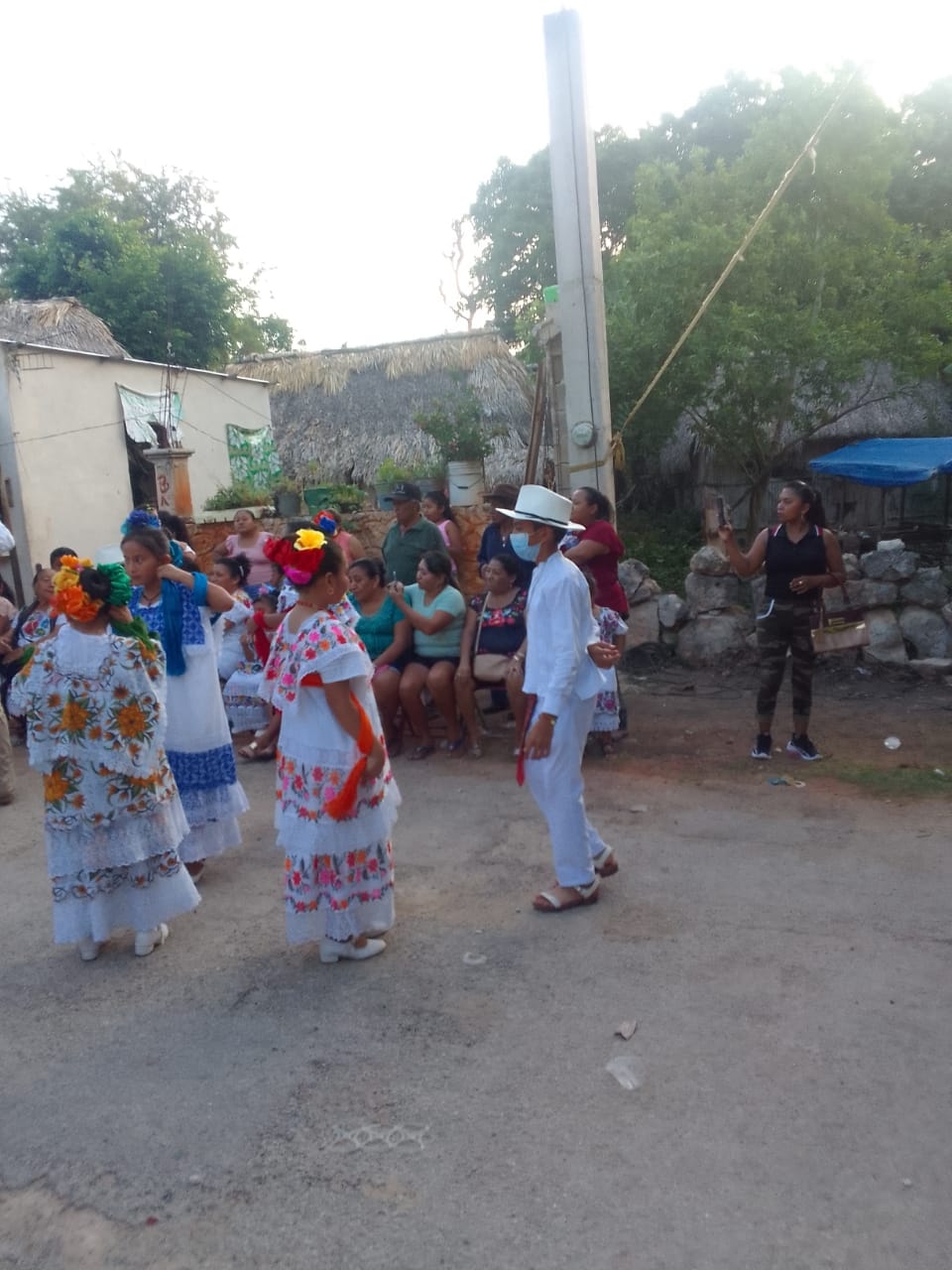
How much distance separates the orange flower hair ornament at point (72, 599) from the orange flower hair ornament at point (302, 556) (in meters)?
0.80

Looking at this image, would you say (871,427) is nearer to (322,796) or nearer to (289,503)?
(289,503)

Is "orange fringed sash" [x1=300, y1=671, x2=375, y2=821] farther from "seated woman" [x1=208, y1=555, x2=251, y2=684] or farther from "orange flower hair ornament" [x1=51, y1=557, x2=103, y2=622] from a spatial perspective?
"seated woman" [x1=208, y1=555, x2=251, y2=684]

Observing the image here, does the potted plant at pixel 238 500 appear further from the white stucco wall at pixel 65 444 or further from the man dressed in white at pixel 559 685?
the man dressed in white at pixel 559 685

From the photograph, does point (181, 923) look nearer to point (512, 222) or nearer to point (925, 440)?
point (925, 440)

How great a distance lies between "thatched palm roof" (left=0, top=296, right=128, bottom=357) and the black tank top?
13120mm

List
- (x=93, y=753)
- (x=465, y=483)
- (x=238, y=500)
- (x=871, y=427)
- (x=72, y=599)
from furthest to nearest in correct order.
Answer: (x=871, y=427) < (x=238, y=500) < (x=465, y=483) < (x=93, y=753) < (x=72, y=599)

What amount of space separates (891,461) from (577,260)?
8724mm

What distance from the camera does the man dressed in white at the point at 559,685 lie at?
4156mm

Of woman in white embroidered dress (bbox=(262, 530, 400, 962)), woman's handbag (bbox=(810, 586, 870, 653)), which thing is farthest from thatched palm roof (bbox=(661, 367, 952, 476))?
woman in white embroidered dress (bbox=(262, 530, 400, 962))

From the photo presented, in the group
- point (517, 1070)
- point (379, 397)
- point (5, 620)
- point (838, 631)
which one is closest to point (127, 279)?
point (379, 397)

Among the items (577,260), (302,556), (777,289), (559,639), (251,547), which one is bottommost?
(559,639)

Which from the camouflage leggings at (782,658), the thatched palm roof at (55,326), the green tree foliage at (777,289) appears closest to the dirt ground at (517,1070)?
the camouflage leggings at (782,658)

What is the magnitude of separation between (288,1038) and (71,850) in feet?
4.19

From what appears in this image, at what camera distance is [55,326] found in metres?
16.5
